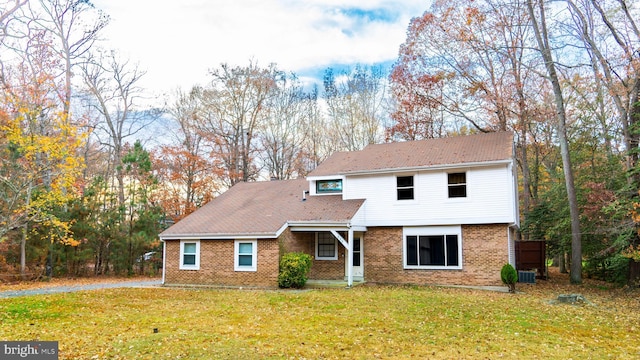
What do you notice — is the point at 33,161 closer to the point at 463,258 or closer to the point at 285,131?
the point at 463,258

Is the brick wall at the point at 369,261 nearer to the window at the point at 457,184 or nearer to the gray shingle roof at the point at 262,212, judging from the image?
the gray shingle roof at the point at 262,212

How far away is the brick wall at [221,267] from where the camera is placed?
53.4ft

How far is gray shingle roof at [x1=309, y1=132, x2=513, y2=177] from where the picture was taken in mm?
16628

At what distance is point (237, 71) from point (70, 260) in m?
16.8

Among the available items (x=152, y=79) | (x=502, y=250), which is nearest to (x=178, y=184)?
(x=152, y=79)

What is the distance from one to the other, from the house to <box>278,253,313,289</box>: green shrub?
0.41 meters

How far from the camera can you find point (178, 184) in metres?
28.7

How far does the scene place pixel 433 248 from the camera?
16844 mm

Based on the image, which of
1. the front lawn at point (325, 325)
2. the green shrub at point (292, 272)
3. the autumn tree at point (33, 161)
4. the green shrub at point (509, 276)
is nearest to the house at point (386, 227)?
the green shrub at point (292, 272)

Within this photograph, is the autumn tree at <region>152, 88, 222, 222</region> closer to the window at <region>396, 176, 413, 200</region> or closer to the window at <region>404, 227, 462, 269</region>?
the window at <region>396, 176, 413, 200</region>

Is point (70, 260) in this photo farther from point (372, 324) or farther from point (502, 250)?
point (502, 250)

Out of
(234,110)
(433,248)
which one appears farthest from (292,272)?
(234,110)

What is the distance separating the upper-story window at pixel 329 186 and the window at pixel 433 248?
3868mm

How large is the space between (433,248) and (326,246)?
4.53 metres
